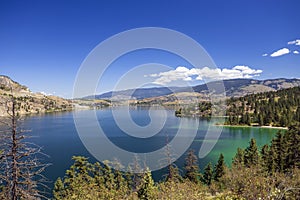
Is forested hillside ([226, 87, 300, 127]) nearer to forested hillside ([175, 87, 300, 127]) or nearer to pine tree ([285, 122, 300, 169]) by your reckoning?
forested hillside ([175, 87, 300, 127])

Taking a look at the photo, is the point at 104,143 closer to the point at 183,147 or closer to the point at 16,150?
the point at 183,147

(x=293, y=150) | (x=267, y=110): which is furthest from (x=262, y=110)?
(x=293, y=150)

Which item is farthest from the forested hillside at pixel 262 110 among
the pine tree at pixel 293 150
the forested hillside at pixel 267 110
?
the pine tree at pixel 293 150

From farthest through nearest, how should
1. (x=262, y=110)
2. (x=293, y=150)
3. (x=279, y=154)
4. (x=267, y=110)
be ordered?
(x=262, y=110) → (x=267, y=110) → (x=279, y=154) → (x=293, y=150)

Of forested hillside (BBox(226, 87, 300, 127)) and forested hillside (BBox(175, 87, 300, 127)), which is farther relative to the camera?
forested hillside (BBox(175, 87, 300, 127))

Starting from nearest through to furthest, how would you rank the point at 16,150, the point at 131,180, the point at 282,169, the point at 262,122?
the point at 16,150 < the point at 282,169 < the point at 131,180 < the point at 262,122

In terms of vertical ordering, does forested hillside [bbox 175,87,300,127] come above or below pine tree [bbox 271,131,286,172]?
above

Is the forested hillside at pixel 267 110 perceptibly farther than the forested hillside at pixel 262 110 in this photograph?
No

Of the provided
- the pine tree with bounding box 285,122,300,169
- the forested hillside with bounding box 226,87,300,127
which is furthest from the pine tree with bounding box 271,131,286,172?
the forested hillside with bounding box 226,87,300,127

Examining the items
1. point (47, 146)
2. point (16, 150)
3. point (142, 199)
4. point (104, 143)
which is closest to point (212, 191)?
point (142, 199)

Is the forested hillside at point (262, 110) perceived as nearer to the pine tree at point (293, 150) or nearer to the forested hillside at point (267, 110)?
the forested hillside at point (267, 110)

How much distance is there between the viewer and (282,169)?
93.5 feet

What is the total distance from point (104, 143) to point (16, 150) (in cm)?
4923

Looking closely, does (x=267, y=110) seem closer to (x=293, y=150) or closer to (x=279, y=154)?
(x=279, y=154)
